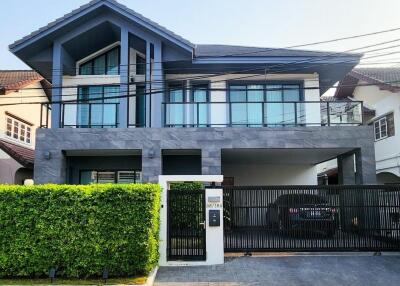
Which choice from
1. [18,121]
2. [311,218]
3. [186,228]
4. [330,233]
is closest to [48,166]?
[186,228]

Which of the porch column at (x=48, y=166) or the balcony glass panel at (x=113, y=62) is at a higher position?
the balcony glass panel at (x=113, y=62)

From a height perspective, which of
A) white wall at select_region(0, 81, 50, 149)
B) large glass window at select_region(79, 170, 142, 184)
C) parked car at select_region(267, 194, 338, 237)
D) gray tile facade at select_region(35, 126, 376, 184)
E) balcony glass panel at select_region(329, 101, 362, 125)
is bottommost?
parked car at select_region(267, 194, 338, 237)

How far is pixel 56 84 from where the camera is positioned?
49.1ft

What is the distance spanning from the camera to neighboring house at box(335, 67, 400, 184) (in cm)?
1794

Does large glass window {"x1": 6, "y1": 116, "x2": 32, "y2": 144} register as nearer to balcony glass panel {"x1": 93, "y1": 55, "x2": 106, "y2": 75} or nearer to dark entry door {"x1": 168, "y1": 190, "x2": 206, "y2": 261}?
balcony glass panel {"x1": 93, "y1": 55, "x2": 106, "y2": 75}

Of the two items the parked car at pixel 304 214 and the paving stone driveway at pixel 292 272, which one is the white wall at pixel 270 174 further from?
the paving stone driveway at pixel 292 272

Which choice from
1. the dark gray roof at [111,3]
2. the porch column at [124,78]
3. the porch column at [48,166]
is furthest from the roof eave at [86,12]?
the porch column at [48,166]

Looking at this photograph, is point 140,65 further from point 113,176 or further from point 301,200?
point 301,200

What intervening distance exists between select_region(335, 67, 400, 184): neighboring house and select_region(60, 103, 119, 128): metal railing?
10023 millimetres

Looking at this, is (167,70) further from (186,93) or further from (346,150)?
(346,150)

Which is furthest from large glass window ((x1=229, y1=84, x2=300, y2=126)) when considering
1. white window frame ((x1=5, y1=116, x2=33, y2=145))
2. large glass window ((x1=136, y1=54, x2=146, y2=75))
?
white window frame ((x1=5, y1=116, x2=33, y2=145))

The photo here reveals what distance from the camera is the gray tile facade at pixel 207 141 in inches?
529

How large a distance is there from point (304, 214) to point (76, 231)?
589 centimetres

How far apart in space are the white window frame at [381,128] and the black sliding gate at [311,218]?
8788 millimetres
